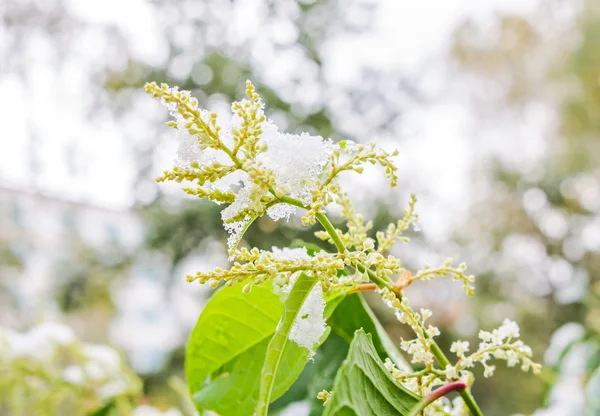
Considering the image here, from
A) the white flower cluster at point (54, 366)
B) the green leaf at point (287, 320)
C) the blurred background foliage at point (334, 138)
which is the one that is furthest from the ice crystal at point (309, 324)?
the blurred background foliage at point (334, 138)

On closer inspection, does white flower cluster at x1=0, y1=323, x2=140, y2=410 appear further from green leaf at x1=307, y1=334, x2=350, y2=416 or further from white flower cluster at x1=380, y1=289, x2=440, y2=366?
white flower cluster at x1=380, y1=289, x2=440, y2=366

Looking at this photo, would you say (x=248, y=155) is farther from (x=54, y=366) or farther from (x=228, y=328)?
(x=54, y=366)

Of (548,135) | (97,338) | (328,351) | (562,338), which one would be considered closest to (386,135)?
(548,135)

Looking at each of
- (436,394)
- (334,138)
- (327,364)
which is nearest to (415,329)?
(436,394)

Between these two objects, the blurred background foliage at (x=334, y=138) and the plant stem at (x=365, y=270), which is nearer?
the plant stem at (x=365, y=270)

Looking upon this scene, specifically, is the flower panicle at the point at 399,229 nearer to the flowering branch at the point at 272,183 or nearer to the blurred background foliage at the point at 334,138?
the flowering branch at the point at 272,183

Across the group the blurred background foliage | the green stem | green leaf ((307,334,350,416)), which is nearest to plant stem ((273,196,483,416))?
the green stem
